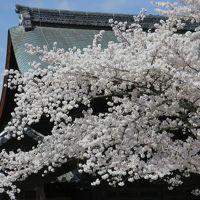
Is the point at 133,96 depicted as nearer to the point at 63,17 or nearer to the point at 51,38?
the point at 51,38

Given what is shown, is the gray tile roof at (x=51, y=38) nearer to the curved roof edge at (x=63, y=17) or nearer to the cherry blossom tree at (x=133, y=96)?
the curved roof edge at (x=63, y=17)

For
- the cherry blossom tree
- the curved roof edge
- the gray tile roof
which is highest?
the curved roof edge

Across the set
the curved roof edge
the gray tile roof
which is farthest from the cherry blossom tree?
the curved roof edge

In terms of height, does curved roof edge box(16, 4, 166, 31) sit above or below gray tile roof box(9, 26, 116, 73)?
above

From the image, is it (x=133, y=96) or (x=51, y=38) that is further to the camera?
(x=51, y=38)

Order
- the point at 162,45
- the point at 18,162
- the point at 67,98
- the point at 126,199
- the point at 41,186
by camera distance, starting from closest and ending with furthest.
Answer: the point at 162,45, the point at 67,98, the point at 18,162, the point at 41,186, the point at 126,199

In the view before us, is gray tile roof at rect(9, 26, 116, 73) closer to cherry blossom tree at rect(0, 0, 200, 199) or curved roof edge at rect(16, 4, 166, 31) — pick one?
curved roof edge at rect(16, 4, 166, 31)

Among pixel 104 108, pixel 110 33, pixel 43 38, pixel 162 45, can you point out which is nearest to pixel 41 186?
pixel 104 108

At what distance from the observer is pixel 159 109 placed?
530 centimetres

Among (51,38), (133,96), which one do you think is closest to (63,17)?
(51,38)

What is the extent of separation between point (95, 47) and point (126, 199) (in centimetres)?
494

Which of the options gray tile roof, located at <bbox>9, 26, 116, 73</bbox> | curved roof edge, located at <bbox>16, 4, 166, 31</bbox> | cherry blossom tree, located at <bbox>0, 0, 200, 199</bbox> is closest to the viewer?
cherry blossom tree, located at <bbox>0, 0, 200, 199</bbox>

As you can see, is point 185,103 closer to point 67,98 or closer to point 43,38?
point 67,98

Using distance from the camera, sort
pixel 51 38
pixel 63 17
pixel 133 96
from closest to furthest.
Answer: pixel 133 96
pixel 51 38
pixel 63 17
